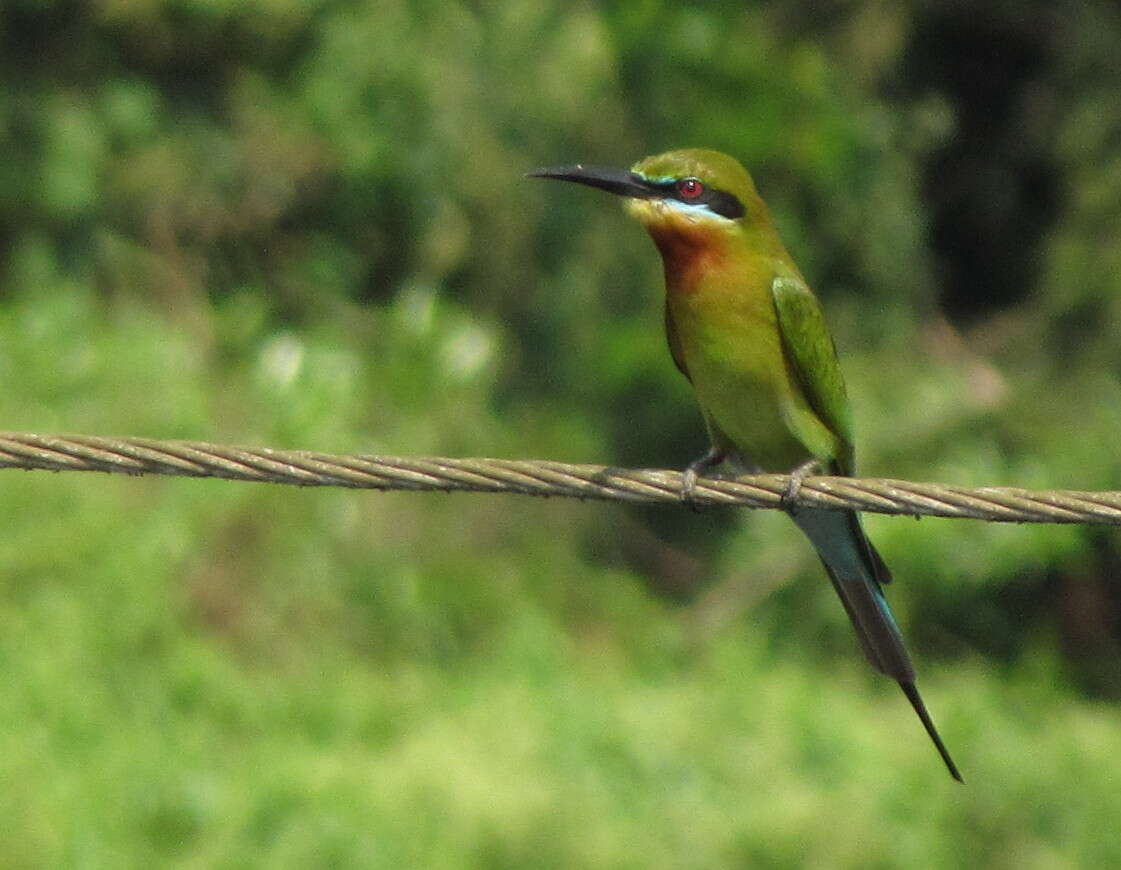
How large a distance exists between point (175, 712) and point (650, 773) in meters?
1.67

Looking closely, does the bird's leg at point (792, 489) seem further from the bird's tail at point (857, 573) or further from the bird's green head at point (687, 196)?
the bird's green head at point (687, 196)

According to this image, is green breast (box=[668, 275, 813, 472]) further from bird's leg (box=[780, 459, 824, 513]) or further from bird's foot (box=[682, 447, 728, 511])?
bird's leg (box=[780, 459, 824, 513])

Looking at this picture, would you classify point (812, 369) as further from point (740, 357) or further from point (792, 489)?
point (792, 489)

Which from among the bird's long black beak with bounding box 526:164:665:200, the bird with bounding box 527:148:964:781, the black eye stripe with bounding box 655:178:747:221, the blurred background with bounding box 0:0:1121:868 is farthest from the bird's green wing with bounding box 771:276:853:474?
the blurred background with bounding box 0:0:1121:868

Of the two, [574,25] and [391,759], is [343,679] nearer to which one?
[391,759]

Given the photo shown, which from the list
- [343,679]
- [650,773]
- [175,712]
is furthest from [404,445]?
[650,773]

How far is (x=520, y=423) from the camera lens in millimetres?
9789

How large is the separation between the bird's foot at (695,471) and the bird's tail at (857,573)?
210mm

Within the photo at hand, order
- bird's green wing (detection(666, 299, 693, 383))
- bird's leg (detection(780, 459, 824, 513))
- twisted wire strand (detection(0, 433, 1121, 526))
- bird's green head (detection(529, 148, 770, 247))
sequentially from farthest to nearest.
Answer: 1. bird's green wing (detection(666, 299, 693, 383))
2. bird's green head (detection(529, 148, 770, 247))
3. bird's leg (detection(780, 459, 824, 513))
4. twisted wire strand (detection(0, 433, 1121, 526))

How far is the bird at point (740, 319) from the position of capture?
3.73 m

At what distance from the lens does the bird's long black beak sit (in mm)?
3514

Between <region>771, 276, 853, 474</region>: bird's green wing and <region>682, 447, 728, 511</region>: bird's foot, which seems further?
<region>771, 276, 853, 474</region>: bird's green wing

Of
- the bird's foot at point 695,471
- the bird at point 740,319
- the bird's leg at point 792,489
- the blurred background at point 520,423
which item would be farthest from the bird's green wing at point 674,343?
the blurred background at point 520,423

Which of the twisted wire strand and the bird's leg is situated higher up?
the twisted wire strand
